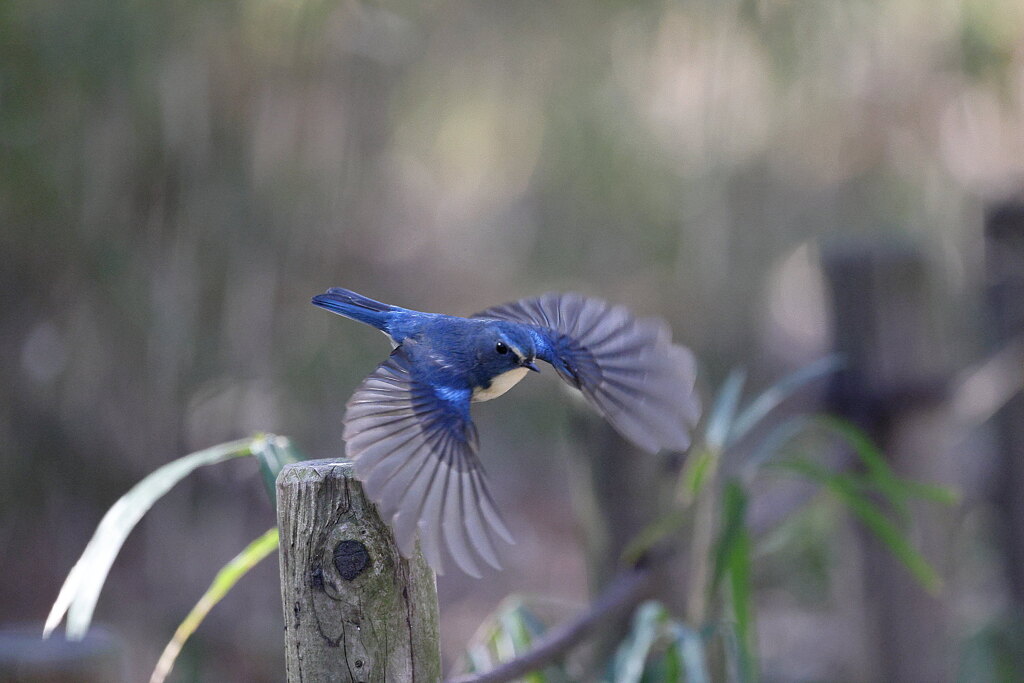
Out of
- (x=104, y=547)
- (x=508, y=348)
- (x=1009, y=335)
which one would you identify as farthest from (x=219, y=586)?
(x=1009, y=335)

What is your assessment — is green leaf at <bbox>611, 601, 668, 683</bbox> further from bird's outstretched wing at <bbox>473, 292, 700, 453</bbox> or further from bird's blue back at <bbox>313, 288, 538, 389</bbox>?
bird's blue back at <bbox>313, 288, 538, 389</bbox>

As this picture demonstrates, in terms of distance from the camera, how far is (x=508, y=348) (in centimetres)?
122

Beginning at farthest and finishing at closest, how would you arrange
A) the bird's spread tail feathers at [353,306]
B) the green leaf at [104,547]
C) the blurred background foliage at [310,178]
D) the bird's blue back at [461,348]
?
the blurred background foliage at [310,178] → the bird's spread tail feathers at [353,306] → the bird's blue back at [461,348] → the green leaf at [104,547]

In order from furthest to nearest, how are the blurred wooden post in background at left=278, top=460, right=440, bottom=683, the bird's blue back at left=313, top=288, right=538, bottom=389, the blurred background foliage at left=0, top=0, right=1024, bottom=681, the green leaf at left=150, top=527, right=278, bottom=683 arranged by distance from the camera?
1. the blurred background foliage at left=0, top=0, right=1024, bottom=681
2. the bird's blue back at left=313, top=288, right=538, bottom=389
3. the green leaf at left=150, top=527, right=278, bottom=683
4. the blurred wooden post in background at left=278, top=460, right=440, bottom=683

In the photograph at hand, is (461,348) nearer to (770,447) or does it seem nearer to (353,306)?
(353,306)

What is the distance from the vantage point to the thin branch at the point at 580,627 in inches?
43.9

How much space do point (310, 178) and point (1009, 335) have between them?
7.19 feet

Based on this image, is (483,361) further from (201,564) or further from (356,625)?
(201,564)

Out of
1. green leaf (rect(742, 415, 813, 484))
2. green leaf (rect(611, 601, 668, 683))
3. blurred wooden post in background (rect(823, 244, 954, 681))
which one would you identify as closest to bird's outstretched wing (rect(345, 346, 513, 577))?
green leaf (rect(611, 601, 668, 683))

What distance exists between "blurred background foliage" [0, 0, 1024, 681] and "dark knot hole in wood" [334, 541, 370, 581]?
65.7 inches

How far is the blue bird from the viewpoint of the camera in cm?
92

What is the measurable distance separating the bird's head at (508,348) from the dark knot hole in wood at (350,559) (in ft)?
1.30

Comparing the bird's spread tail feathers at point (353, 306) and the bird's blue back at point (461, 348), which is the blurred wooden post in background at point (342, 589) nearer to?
the bird's blue back at point (461, 348)

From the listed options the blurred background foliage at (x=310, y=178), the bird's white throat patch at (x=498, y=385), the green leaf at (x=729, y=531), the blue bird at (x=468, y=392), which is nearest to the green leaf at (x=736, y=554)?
the green leaf at (x=729, y=531)
